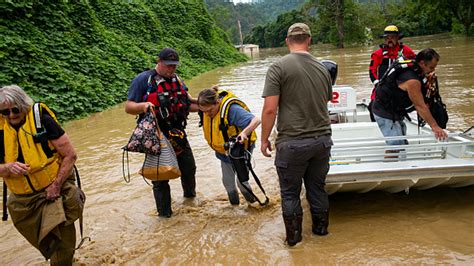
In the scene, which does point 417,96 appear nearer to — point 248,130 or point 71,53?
point 248,130

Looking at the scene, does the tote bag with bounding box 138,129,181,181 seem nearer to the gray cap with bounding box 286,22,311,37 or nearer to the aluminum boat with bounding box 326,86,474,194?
the aluminum boat with bounding box 326,86,474,194

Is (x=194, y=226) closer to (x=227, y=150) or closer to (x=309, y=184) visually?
(x=227, y=150)

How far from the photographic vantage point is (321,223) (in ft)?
12.5

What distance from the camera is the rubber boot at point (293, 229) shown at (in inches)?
143

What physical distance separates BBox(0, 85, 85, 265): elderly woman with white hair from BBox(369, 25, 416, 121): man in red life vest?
13.7ft

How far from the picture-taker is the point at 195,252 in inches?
154

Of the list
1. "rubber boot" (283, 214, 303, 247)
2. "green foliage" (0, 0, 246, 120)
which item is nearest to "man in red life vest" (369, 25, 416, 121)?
"rubber boot" (283, 214, 303, 247)

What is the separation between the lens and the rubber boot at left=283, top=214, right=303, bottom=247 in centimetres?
363

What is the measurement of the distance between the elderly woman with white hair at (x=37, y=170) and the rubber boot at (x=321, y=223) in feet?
6.98

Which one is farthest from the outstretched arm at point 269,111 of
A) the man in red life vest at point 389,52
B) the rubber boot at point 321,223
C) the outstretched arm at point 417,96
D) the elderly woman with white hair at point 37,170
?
the man in red life vest at point 389,52

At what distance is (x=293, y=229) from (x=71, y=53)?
12607mm

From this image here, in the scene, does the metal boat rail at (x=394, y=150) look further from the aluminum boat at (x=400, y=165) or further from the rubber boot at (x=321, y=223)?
the rubber boot at (x=321, y=223)

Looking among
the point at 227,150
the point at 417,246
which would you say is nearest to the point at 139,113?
the point at 227,150

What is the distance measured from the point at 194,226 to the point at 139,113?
137 cm
